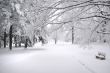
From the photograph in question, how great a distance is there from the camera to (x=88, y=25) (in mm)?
5422

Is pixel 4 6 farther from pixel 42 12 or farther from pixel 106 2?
pixel 106 2

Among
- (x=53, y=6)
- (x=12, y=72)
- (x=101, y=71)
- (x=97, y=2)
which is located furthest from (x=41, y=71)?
(x=97, y=2)

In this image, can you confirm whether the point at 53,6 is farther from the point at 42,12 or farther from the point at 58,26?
the point at 58,26

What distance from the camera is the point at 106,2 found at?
306 centimetres

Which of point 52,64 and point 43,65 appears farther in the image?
point 52,64

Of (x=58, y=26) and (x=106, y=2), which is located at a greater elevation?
(x=106, y=2)

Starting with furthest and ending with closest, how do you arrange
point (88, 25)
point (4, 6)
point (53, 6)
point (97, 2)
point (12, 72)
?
1. point (4, 6)
2. point (12, 72)
3. point (88, 25)
4. point (53, 6)
5. point (97, 2)

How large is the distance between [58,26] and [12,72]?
15.5 feet

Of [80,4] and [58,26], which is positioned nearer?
[80,4]

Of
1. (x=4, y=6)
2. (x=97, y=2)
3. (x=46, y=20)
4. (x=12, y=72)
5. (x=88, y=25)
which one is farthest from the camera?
(x=4, y=6)

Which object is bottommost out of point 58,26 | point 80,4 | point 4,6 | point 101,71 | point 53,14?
point 101,71

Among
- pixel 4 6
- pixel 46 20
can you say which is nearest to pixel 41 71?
pixel 46 20

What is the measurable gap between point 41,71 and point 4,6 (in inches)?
393

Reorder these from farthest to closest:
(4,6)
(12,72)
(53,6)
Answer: (4,6), (12,72), (53,6)
